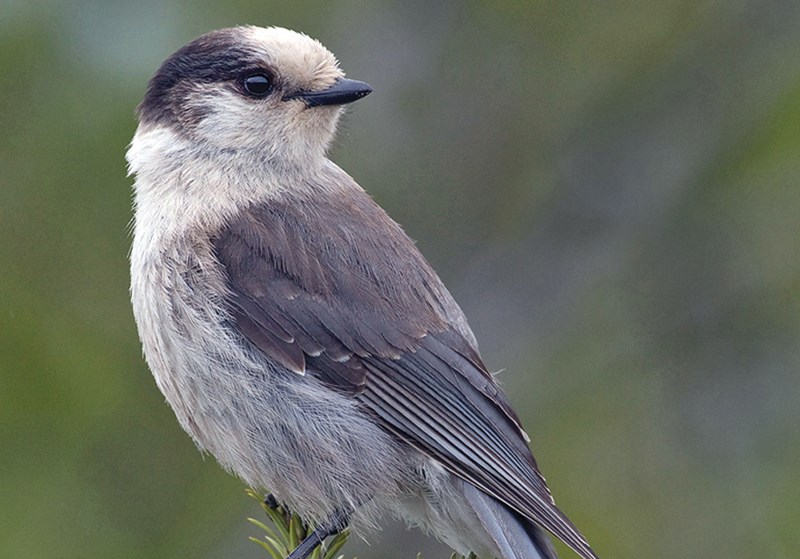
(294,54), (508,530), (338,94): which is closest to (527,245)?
(338,94)

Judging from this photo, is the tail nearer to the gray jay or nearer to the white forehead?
the gray jay

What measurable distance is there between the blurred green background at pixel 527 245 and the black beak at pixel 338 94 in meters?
0.39

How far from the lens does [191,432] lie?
4.24 m

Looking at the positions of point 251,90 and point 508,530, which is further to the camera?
point 251,90

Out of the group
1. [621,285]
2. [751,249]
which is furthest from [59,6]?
[751,249]

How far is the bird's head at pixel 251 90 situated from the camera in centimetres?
454

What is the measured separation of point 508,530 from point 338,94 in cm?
163

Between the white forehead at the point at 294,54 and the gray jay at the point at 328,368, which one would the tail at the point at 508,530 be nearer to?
the gray jay at the point at 328,368

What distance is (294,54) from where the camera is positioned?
14.9 ft

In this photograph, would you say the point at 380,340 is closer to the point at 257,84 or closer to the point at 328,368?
the point at 328,368

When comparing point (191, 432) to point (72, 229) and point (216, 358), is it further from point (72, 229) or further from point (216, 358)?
point (72, 229)

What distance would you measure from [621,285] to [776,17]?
1.40 metres

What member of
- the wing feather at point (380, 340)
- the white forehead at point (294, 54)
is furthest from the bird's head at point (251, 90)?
the wing feather at point (380, 340)

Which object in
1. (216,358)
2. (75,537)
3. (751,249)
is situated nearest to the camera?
(216,358)
